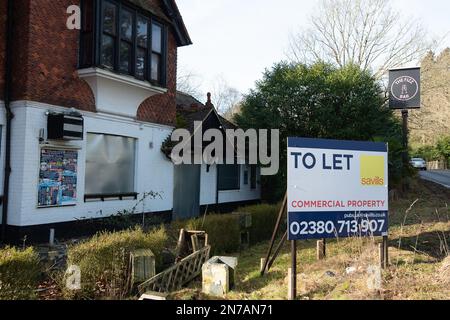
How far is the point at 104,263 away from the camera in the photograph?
6586mm

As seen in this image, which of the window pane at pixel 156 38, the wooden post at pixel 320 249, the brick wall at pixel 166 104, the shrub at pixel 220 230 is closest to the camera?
the wooden post at pixel 320 249

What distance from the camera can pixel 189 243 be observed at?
28.7 feet

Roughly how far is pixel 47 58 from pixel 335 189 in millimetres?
7709

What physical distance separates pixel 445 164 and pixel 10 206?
5003 cm

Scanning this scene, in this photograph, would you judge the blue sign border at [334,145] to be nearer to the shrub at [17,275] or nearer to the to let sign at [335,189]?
the to let sign at [335,189]

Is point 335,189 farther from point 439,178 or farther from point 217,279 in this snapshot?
point 439,178

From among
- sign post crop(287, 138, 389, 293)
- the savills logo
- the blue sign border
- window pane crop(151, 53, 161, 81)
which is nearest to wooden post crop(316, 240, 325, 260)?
sign post crop(287, 138, 389, 293)

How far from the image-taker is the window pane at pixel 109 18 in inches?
452

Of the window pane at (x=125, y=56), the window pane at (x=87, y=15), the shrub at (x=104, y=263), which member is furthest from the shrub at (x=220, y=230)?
the window pane at (x=87, y=15)

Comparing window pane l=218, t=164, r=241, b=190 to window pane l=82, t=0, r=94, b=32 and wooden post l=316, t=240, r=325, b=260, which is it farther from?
wooden post l=316, t=240, r=325, b=260

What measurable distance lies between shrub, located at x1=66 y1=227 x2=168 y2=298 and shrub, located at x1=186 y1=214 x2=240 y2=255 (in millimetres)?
2134

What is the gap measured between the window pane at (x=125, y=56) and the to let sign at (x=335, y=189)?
290 inches


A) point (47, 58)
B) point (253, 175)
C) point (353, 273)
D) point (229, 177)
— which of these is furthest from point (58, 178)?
point (253, 175)
